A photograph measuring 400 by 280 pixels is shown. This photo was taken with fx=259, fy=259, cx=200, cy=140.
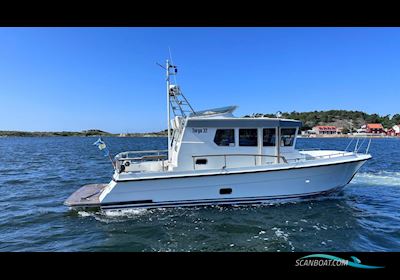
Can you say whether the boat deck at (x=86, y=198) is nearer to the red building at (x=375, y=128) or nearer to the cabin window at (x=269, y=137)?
the cabin window at (x=269, y=137)

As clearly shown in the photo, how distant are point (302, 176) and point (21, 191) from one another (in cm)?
1170

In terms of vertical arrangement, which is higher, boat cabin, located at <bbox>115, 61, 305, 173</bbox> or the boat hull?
boat cabin, located at <bbox>115, 61, 305, 173</bbox>

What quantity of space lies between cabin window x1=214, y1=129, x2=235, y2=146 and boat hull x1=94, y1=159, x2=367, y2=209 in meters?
1.22

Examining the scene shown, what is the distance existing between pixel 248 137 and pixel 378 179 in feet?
28.5

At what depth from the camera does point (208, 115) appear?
909 cm

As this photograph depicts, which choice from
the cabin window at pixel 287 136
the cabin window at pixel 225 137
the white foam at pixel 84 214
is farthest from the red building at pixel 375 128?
the white foam at pixel 84 214

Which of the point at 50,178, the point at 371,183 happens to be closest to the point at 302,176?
the point at 371,183

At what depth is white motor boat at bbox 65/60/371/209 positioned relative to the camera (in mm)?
8008

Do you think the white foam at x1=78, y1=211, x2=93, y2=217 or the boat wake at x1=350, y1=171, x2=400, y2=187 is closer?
the white foam at x1=78, y1=211, x2=93, y2=217

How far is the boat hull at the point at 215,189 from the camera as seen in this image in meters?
7.96

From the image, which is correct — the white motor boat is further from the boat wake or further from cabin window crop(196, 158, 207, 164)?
the boat wake
